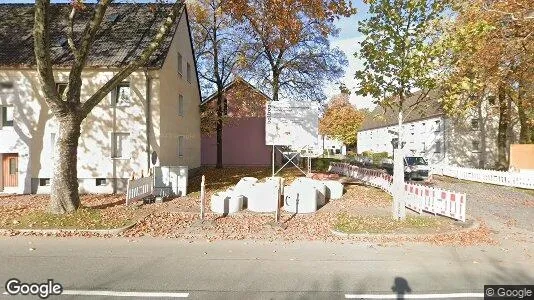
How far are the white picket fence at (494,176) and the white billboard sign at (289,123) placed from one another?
40.9 ft

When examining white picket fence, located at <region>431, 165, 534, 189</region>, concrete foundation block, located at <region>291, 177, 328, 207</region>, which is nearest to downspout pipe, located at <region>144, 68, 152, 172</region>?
concrete foundation block, located at <region>291, 177, 328, 207</region>

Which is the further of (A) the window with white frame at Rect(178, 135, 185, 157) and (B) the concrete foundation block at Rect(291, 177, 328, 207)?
(A) the window with white frame at Rect(178, 135, 185, 157)

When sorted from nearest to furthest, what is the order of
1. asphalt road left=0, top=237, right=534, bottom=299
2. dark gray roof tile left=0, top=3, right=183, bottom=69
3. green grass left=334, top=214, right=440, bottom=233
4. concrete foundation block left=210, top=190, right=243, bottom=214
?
asphalt road left=0, top=237, right=534, bottom=299
green grass left=334, top=214, right=440, bottom=233
concrete foundation block left=210, top=190, right=243, bottom=214
dark gray roof tile left=0, top=3, right=183, bottom=69

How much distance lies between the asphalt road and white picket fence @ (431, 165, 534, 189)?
13566mm

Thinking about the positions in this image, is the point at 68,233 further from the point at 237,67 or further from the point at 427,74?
the point at 237,67

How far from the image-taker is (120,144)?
16.1 metres

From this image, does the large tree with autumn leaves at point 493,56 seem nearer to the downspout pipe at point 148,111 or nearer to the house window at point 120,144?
the downspout pipe at point 148,111

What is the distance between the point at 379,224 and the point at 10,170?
16679mm

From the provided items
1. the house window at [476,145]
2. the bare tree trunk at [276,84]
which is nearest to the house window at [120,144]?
the bare tree trunk at [276,84]

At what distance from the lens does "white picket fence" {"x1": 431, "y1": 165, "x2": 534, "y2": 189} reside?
61.8 feet

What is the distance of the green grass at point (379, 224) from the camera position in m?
8.85

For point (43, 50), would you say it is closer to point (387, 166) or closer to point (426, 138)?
point (387, 166)

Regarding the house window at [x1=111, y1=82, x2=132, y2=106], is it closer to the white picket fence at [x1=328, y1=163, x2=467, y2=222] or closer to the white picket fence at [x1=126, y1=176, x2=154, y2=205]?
the white picket fence at [x1=126, y1=176, x2=154, y2=205]

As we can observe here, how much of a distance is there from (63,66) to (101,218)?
30.6 ft
